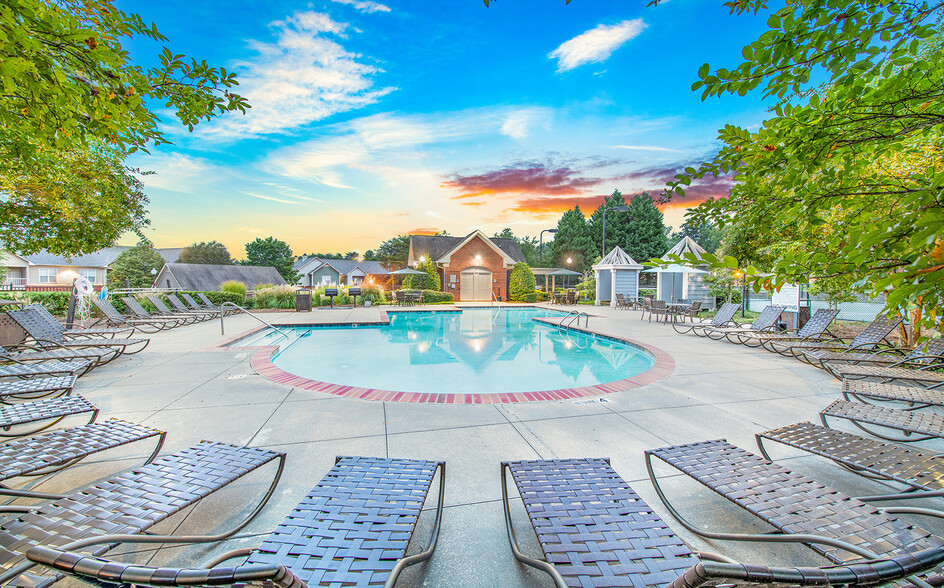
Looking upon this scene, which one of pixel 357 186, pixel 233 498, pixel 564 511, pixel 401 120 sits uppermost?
pixel 401 120

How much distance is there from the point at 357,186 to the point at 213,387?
20.5 meters

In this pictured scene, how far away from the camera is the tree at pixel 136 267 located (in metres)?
49.2

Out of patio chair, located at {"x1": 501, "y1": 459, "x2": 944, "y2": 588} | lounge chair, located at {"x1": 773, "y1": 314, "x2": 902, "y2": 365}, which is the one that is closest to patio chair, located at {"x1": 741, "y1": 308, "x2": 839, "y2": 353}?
lounge chair, located at {"x1": 773, "y1": 314, "x2": 902, "y2": 365}

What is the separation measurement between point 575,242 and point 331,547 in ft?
134

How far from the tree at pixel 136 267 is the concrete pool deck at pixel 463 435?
58297 mm

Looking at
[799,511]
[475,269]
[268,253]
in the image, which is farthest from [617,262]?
[268,253]

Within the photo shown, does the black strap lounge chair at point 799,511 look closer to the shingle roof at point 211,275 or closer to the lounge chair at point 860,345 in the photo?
the lounge chair at point 860,345

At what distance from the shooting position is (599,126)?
17797mm

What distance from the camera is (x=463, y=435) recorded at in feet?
11.9

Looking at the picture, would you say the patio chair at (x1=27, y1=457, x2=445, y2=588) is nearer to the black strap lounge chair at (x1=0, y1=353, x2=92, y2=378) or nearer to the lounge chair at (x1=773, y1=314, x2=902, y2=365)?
the black strap lounge chair at (x1=0, y1=353, x2=92, y2=378)


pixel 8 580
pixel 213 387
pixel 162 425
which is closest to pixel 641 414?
pixel 8 580

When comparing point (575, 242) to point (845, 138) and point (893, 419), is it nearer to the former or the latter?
point (893, 419)

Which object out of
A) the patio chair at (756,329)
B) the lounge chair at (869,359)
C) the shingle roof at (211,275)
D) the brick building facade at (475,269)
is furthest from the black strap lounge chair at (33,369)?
the shingle roof at (211,275)

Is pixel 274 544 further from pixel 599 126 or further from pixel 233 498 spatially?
pixel 599 126
